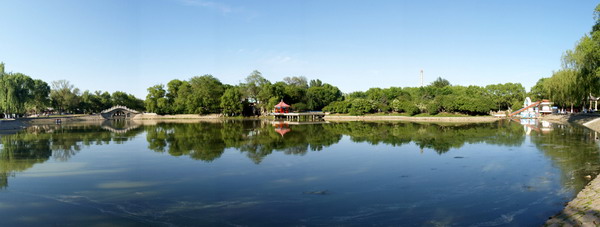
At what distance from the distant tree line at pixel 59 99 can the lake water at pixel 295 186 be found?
1748 inches

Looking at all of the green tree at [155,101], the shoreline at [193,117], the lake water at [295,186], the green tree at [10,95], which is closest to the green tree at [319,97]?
the shoreline at [193,117]

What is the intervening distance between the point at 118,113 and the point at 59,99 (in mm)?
11401

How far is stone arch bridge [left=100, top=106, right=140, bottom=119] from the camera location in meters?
73.6

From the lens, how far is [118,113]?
78.1m

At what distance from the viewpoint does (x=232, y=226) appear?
7598 millimetres

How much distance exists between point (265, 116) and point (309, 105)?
9.00 metres

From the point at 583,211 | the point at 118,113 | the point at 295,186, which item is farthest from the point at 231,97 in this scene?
the point at 583,211

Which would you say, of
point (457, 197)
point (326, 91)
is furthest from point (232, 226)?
point (326, 91)

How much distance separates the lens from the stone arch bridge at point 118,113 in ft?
242

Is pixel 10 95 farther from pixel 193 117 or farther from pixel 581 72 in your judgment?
pixel 581 72

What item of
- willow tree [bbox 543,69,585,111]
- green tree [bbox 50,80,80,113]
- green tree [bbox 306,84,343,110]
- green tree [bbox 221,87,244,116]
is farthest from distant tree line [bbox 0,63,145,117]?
willow tree [bbox 543,69,585,111]

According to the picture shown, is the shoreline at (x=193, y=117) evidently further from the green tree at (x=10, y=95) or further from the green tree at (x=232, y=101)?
the green tree at (x=232, y=101)

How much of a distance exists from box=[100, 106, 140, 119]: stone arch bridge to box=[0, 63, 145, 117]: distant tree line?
531 cm

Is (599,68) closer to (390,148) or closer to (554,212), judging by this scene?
(390,148)
